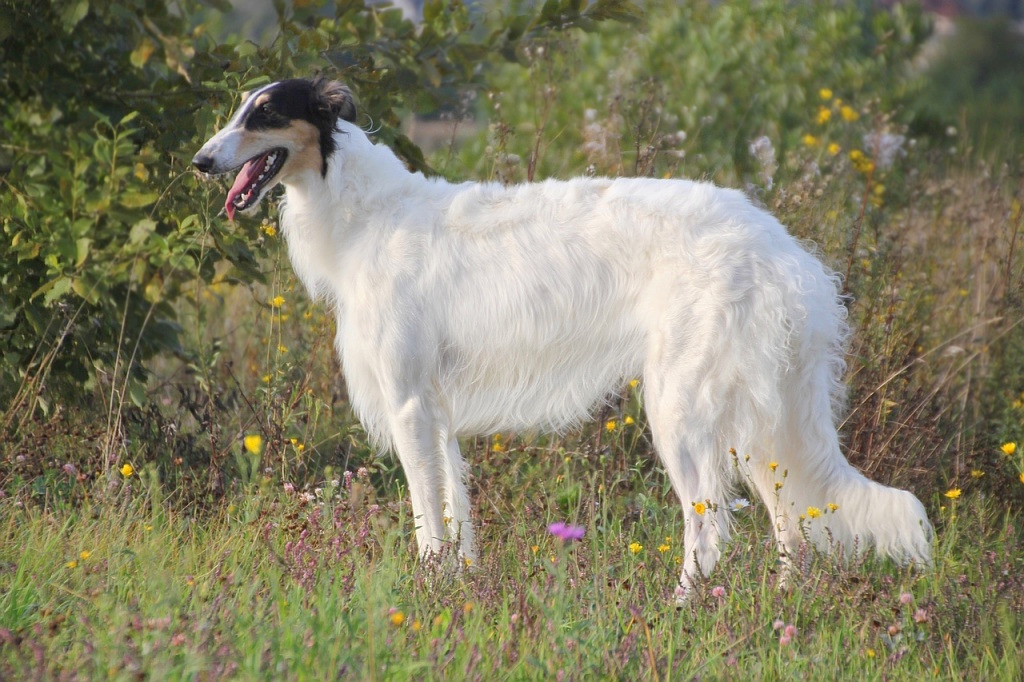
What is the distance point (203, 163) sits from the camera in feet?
12.8

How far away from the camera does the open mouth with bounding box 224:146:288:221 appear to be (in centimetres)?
404

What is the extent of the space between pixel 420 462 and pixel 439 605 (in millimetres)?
856

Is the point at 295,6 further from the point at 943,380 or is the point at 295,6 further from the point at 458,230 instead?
the point at 943,380

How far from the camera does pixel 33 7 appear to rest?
4625 millimetres

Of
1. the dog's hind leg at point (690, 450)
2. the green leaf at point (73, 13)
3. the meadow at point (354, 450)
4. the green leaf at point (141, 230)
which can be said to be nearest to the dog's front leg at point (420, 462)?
the meadow at point (354, 450)

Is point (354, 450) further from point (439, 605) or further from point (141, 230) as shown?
point (439, 605)

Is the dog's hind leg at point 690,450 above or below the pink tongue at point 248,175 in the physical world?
below

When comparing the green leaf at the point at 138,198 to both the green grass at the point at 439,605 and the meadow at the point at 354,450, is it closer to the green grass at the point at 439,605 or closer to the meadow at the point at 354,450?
the meadow at the point at 354,450

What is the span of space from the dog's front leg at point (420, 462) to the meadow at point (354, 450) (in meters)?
0.14

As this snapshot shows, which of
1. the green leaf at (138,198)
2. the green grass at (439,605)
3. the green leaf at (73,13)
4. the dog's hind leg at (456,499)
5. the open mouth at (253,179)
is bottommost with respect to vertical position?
the dog's hind leg at (456,499)

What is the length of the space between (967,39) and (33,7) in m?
32.2

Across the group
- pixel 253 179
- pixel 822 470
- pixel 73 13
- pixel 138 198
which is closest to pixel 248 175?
pixel 253 179

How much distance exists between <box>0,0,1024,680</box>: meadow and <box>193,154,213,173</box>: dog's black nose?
1.18 ft

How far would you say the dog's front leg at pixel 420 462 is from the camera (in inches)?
159
